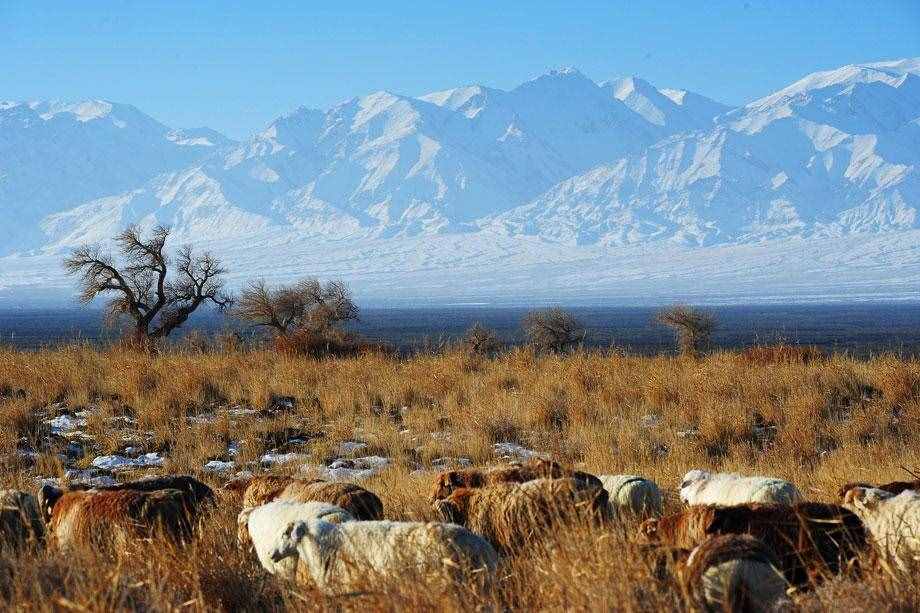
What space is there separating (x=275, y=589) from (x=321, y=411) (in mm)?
7208

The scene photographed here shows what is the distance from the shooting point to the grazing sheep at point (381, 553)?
4055mm

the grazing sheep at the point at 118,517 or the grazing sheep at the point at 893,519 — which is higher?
the grazing sheep at the point at 118,517

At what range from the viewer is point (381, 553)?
429 centimetres

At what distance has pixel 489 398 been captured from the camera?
11977 mm

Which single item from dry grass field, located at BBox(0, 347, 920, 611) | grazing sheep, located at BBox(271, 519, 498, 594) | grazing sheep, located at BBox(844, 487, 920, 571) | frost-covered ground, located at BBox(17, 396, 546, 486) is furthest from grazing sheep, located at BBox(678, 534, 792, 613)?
frost-covered ground, located at BBox(17, 396, 546, 486)

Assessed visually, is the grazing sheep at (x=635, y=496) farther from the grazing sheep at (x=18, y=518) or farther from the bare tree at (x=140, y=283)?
the bare tree at (x=140, y=283)

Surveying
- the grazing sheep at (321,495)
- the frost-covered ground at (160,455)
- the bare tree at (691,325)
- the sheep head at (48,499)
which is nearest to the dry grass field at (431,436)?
the frost-covered ground at (160,455)

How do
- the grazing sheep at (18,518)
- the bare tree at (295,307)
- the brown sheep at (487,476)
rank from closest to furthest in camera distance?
the grazing sheep at (18,518) < the brown sheep at (487,476) < the bare tree at (295,307)

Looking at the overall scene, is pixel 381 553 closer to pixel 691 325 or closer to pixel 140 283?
pixel 140 283

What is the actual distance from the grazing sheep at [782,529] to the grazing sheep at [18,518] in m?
3.42

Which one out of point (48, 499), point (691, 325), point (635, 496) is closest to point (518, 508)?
point (635, 496)

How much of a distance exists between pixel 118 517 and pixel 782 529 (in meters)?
3.49

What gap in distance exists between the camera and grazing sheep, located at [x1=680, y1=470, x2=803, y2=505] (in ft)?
19.1

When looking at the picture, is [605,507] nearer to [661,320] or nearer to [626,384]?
[626,384]
